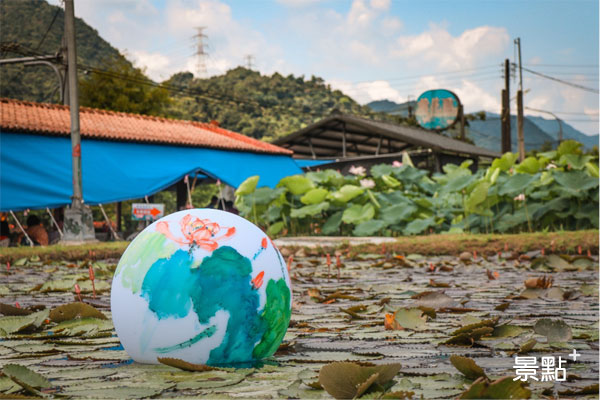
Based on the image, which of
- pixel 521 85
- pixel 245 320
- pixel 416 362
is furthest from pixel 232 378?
pixel 521 85

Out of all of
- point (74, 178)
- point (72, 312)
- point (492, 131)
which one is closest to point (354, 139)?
point (74, 178)

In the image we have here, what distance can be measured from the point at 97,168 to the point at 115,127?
207 cm

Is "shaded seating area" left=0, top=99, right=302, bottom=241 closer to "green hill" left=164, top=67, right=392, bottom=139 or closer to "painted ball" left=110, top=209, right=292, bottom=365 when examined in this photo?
"painted ball" left=110, top=209, right=292, bottom=365

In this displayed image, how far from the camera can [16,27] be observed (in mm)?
29266

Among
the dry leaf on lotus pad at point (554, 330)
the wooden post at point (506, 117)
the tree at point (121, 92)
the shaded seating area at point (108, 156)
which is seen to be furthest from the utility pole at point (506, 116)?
the dry leaf on lotus pad at point (554, 330)

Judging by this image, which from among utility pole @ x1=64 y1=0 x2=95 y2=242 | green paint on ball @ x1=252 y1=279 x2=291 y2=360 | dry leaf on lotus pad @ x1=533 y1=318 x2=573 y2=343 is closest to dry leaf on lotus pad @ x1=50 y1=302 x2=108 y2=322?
green paint on ball @ x1=252 y1=279 x2=291 y2=360

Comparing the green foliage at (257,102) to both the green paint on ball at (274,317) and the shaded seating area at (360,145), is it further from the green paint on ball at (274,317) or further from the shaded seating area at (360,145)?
the green paint on ball at (274,317)

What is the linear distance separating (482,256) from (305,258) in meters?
2.13

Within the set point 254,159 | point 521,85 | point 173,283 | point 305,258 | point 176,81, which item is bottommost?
point 305,258

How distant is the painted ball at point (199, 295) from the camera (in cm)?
210

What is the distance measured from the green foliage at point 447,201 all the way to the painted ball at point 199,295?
743 cm

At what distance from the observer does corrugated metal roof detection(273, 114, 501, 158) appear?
21.8 meters

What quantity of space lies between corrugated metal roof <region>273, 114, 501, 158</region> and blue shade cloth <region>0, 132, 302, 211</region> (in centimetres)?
531

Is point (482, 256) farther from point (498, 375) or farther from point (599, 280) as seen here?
point (498, 375)
